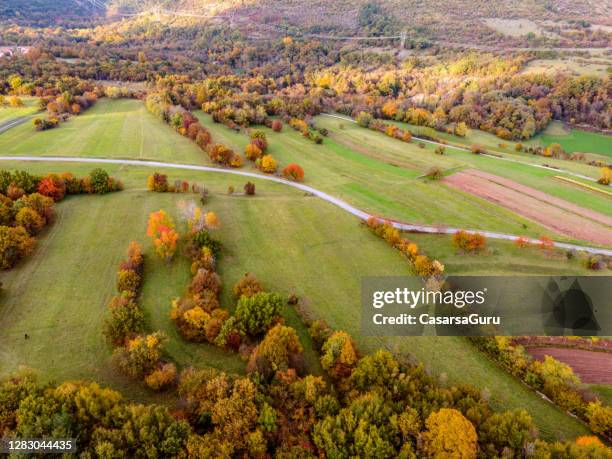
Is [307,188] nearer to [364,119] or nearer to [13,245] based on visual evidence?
[13,245]

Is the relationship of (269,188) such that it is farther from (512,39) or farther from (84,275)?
(512,39)

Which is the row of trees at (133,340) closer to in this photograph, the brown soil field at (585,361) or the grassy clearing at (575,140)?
the brown soil field at (585,361)

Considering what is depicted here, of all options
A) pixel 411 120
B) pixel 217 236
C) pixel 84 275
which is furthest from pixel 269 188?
pixel 411 120

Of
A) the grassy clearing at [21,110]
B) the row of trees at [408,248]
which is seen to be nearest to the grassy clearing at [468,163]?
the row of trees at [408,248]

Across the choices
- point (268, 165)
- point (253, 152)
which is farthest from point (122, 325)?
point (253, 152)

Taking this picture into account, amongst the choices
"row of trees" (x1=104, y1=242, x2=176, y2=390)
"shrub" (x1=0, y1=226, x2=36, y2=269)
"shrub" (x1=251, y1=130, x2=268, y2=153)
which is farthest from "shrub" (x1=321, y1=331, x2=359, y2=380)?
"shrub" (x1=251, y1=130, x2=268, y2=153)

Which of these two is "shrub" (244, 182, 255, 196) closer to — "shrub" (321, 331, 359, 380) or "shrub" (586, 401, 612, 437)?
"shrub" (321, 331, 359, 380)

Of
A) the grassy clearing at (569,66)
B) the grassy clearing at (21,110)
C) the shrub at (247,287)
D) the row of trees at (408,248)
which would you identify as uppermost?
the grassy clearing at (569,66)
